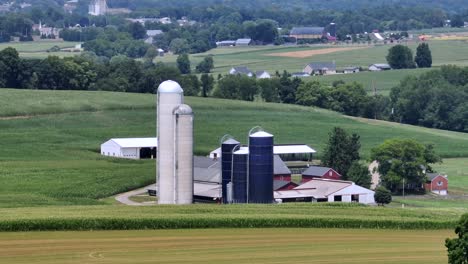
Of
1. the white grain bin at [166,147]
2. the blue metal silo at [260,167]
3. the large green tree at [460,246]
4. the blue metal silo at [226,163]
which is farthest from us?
the blue metal silo at [226,163]

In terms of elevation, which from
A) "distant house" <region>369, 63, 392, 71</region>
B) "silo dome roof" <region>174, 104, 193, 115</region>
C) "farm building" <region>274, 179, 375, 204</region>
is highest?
"silo dome roof" <region>174, 104, 193, 115</region>

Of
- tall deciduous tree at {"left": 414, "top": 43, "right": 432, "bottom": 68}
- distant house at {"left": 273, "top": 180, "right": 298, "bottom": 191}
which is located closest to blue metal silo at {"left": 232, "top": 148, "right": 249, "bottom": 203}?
distant house at {"left": 273, "top": 180, "right": 298, "bottom": 191}

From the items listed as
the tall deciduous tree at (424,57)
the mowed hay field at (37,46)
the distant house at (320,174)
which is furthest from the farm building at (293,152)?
the mowed hay field at (37,46)

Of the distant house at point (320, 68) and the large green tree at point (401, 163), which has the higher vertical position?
the distant house at point (320, 68)

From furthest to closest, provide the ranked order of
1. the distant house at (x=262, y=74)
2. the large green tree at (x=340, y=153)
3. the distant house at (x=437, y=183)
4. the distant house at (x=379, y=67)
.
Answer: the distant house at (x=379, y=67) < the distant house at (x=262, y=74) < the large green tree at (x=340, y=153) < the distant house at (x=437, y=183)

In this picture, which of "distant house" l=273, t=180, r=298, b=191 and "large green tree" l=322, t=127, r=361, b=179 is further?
"large green tree" l=322, t=127, r=361, b=179

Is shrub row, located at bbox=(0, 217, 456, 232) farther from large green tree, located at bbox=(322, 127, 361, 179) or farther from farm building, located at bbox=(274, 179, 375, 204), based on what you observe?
large green tree, located at bbox=(322, 127, 361, 179)

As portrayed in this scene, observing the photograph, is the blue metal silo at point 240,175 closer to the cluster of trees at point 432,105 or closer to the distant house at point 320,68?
the cluster of trees at point 432,105

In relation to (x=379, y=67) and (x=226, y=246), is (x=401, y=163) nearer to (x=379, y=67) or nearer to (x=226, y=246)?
(x=226, y=246)

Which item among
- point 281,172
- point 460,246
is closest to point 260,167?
point 281,172
